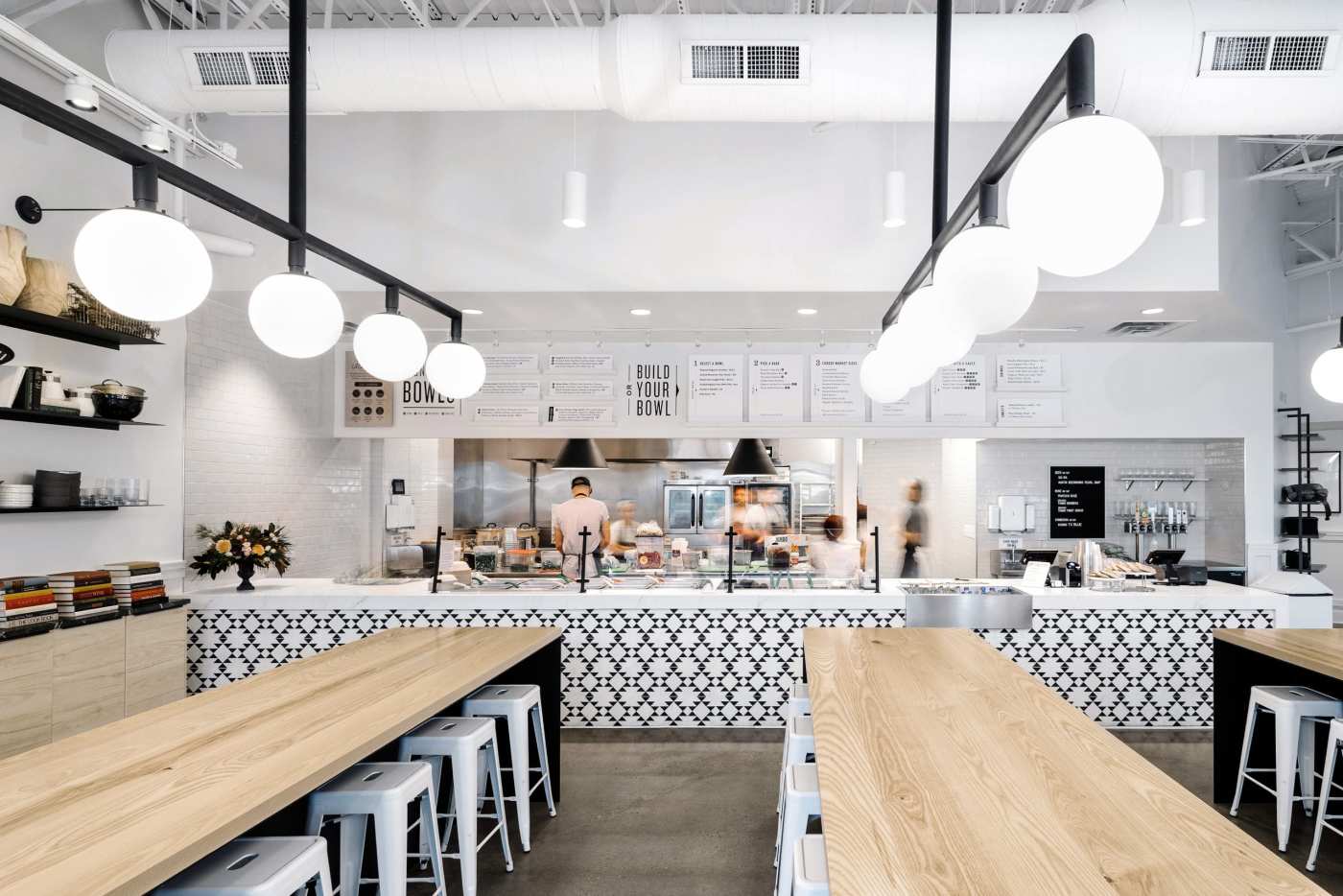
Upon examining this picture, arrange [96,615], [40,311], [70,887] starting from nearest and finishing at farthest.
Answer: [70,887] → [40,311] → [96,615]

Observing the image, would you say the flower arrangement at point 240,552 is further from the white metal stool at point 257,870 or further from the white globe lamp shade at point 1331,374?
the white globe lamp shade at point 1331,374

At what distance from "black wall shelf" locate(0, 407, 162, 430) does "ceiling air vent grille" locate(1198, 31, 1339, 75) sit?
5111mm

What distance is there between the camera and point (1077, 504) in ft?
24.5

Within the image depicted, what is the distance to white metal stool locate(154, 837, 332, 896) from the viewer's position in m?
1.70

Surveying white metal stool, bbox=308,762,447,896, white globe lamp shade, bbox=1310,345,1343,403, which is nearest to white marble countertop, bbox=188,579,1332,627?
white globe lamp shade, bbox=1310,345,1343,403

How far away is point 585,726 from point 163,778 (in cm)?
321

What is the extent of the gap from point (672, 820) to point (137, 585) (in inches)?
121

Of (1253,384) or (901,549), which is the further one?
(901,549)

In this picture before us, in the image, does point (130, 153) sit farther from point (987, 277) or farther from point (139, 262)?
point (987, 277)

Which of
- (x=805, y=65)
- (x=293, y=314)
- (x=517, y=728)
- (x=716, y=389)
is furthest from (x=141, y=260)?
(x=716, y=389)

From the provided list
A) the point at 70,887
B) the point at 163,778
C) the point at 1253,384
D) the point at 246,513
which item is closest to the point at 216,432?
the point at 246,513

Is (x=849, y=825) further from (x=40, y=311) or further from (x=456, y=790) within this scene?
(x=40, y=311)

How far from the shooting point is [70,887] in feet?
4.27

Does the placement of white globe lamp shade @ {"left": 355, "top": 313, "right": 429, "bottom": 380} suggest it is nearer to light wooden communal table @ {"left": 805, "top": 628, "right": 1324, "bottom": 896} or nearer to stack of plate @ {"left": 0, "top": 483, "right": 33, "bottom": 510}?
light wooden communal table @ {"left": 805, "top": 628, "right": 1324, "bottom": 896}
